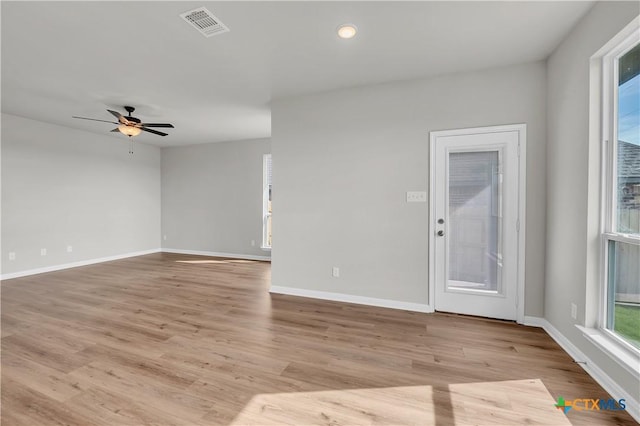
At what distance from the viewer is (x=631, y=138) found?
192 centimetres

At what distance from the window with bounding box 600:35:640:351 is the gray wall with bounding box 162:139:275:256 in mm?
5559

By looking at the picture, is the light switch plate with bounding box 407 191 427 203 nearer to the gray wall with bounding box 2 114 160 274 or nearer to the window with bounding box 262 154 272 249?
the window with bounding box 262 154 272 249

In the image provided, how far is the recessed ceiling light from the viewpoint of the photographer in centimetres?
240

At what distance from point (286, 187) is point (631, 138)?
337cm

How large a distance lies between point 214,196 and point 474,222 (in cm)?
587

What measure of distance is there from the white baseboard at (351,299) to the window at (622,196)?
162 centimetres

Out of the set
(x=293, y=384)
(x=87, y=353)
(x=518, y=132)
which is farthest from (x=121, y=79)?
(x=518, y=132)

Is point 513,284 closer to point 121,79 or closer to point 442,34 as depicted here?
point 442,34

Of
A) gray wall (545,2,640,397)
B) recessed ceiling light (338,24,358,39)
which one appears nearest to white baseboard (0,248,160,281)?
recessed ceiling light (338,24,358,39)

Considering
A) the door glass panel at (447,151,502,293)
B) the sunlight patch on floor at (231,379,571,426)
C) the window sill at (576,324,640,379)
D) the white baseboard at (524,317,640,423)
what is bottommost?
the sunlight patch on floor at (231,379,571,426)

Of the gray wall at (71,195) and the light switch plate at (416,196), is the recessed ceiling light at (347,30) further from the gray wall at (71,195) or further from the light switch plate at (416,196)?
the gray wall at (71,195)

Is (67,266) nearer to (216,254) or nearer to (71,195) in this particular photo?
(71,195)

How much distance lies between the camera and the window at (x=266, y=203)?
660 centimetres

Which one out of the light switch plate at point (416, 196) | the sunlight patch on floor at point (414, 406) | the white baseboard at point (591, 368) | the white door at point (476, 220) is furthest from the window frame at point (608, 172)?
the light switch plate at point (416, 196)
